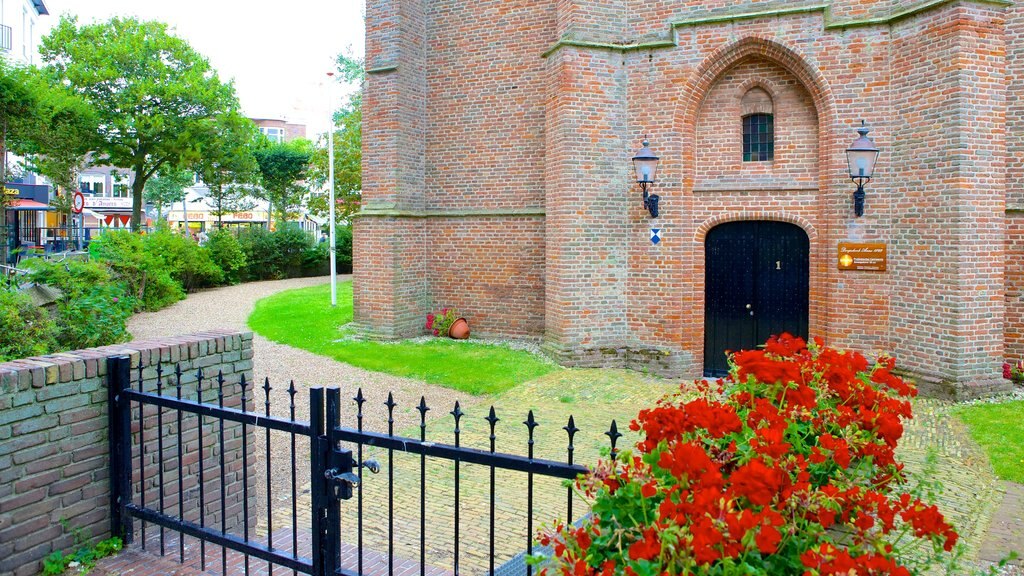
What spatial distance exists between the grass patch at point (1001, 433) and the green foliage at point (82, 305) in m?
11.2

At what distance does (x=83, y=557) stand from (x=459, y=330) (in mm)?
10579

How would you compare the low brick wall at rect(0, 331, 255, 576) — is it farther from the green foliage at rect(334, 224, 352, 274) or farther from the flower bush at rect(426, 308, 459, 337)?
the green foliage at rect(334, 224, 352, 274)

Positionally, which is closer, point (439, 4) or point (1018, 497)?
point (1018, 497)

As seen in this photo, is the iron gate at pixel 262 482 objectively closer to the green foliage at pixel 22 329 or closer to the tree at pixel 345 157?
the green foliage at pixel 22 329

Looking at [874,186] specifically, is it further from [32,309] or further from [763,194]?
[32,309]

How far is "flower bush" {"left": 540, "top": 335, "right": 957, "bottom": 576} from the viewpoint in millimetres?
2164

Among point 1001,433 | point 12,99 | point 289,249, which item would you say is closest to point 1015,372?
point 1001,433

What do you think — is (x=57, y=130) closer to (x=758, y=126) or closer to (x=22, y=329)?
(x=22, y=329)

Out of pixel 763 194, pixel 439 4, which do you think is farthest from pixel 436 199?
pixel 763 194

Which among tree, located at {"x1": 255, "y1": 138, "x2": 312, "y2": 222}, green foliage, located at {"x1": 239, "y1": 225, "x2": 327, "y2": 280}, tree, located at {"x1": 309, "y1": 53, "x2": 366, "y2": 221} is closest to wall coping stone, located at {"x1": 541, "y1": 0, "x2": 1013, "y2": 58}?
tree, located at {"x1": 309, "y1": 53, "x2": 366, "y2": 221}

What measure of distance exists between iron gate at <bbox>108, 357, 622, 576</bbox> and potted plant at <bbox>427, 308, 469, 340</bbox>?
8.31 m

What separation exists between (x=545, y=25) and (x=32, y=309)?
31.8 feet

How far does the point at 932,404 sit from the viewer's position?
33.1 feet

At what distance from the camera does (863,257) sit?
11234mm
